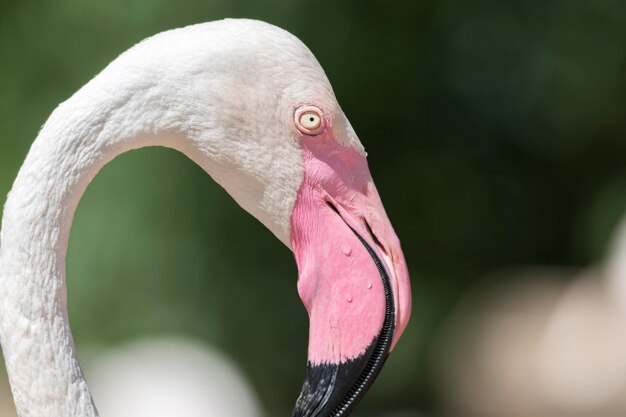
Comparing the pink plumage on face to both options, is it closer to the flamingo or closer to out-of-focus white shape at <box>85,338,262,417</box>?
the flamingo

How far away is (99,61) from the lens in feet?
19.7

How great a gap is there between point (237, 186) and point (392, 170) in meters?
5.10

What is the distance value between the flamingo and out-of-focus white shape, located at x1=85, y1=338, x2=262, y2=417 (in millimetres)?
4288

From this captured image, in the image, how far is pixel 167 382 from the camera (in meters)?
6.34

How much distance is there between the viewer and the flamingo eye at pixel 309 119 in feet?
6.09

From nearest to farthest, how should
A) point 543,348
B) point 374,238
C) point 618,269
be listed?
1. point 374,238
2. point 618,269
3. point 543,348

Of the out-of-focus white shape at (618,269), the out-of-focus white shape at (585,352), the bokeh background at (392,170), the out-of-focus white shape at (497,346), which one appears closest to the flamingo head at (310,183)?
the bokeh background at (392,170)

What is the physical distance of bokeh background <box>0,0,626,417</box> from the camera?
6070mm

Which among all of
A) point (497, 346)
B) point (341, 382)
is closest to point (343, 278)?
point (341, 382)

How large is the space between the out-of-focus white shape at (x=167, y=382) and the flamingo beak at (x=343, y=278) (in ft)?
14.1

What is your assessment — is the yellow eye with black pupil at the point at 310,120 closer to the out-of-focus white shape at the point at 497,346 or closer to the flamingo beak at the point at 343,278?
the flamingo beak at the point at 343,278

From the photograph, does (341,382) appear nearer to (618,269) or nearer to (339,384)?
(339,384)

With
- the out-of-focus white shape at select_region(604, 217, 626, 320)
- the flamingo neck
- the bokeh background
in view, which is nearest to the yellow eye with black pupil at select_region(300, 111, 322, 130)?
the flamingo neck

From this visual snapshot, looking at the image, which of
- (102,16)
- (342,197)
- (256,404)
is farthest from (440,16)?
(342,197)
